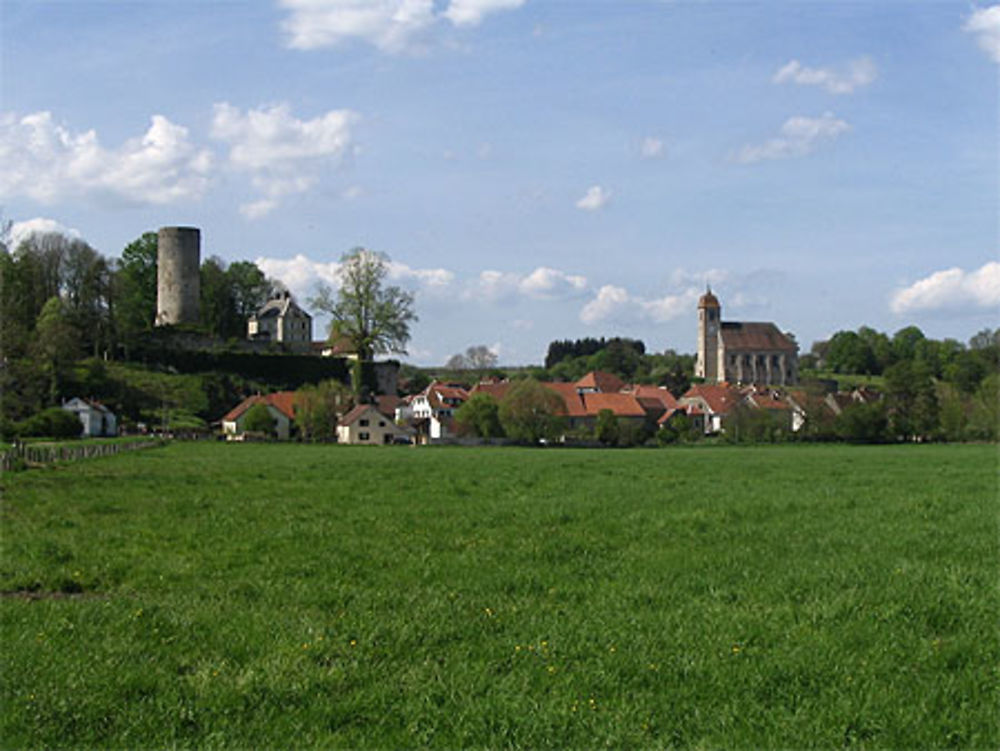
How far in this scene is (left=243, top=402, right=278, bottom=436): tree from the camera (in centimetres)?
8006

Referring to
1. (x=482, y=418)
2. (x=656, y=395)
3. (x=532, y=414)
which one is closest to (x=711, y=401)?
(x=656, y=395)

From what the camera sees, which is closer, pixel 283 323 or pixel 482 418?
pixel 482 418

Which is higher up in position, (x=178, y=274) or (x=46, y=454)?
→ (x=178, y=274)

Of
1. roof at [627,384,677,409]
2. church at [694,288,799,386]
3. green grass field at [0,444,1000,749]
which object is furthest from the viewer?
church at [694,288,799,386]

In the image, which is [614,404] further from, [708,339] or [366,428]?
[708,339]

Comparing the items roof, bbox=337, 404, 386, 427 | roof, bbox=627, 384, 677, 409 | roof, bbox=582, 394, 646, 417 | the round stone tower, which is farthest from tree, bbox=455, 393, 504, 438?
the round stone tower

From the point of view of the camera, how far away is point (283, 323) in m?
125

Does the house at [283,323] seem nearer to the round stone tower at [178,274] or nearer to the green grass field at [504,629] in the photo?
the round stone tower at [178,274]

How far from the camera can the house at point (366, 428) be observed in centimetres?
8675

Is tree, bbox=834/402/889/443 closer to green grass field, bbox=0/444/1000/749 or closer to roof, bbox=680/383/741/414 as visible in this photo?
roof, bbox=680/383/741/414

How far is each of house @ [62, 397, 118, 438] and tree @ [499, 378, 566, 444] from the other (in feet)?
100.0

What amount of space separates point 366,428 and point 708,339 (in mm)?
107634

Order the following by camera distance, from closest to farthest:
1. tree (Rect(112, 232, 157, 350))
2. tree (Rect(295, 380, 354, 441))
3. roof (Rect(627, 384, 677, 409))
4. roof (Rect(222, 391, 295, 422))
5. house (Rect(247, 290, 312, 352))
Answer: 1. tree (Rect(295, 380, 354, 441))
2. roof (Rect(222, 391, 295, 422))
3. tree (Rect(112, 232, 157, 350))
4. roof (Rect(627, 384, 677, 409))
5. house (Rect(247, 290, 312, 352))

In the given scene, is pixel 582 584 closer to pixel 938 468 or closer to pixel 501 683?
pixel 501 683
